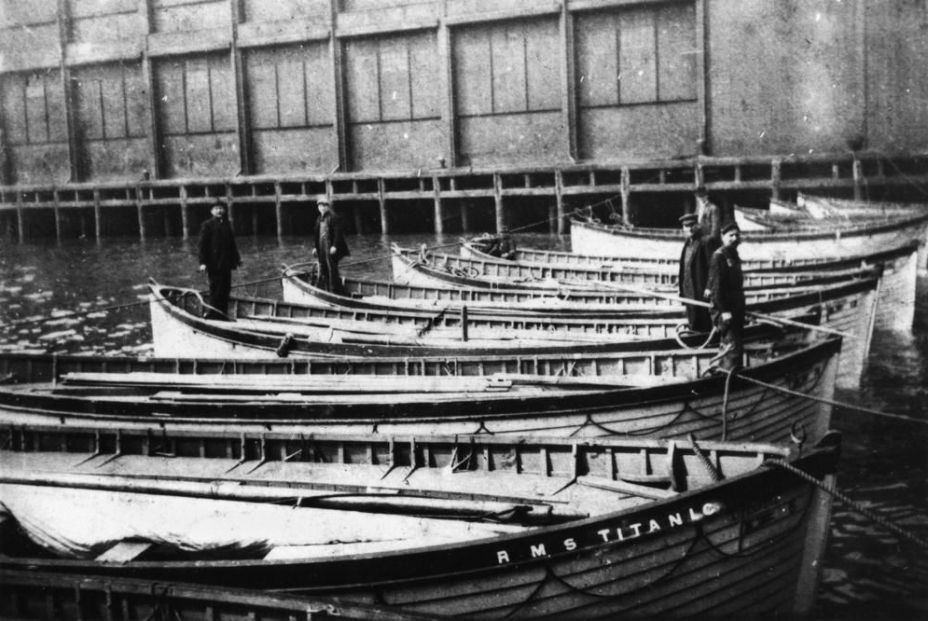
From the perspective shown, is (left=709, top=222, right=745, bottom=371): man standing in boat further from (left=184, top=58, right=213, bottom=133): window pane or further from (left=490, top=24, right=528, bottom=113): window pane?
(left=184, top=58, right=213, bottom=133): window pane

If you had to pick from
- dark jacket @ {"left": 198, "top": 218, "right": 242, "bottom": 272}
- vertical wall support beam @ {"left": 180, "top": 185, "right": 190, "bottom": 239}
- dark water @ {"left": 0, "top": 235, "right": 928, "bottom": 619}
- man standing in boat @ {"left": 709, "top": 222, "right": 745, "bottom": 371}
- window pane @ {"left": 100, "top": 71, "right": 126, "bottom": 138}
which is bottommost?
dark water @ {"left": 0, "top": 235, "right": 928, "bottom": 619}

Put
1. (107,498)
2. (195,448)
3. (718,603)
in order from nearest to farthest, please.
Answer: (718,603), (107,498), (195,448)

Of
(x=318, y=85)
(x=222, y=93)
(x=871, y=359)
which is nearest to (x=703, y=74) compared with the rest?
(x=318, y=85)

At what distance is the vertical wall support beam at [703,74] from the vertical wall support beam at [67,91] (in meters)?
28.8

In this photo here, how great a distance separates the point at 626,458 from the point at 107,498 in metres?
4.58

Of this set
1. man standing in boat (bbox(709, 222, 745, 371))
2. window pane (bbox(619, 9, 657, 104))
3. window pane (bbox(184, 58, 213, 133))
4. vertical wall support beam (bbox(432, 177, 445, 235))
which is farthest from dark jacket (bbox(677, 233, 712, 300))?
window pane (bbox(184, 58, 213, 133))

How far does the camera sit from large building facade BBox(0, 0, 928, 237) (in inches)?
1089

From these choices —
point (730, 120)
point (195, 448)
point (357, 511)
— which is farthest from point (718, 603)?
point (730, 120)

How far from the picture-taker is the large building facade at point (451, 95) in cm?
2767

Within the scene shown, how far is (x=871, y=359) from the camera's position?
14.2 meters

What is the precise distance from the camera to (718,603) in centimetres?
602

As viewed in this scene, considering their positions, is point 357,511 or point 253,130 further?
point 253,130

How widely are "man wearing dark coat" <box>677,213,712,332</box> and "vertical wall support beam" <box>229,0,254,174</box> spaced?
97.0ft

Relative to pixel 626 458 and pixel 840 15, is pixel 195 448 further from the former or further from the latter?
pixel 840 15
